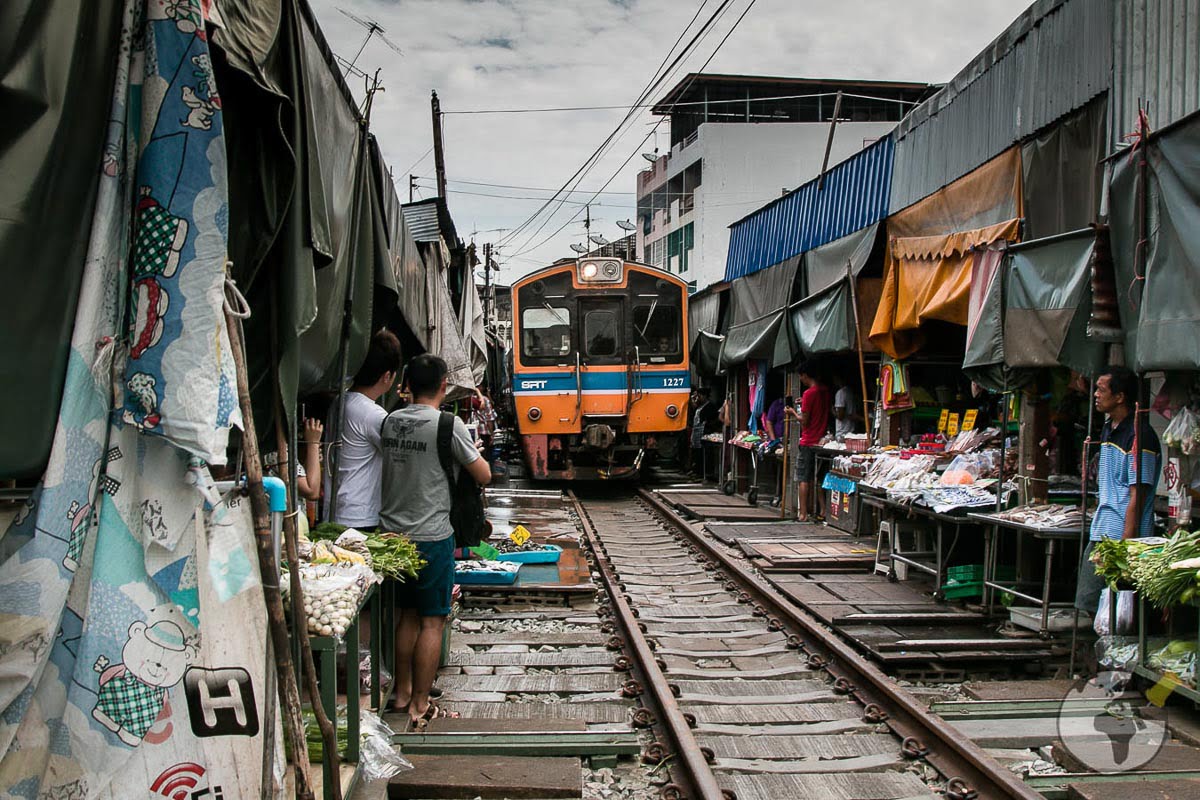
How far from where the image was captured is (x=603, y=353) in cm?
1518

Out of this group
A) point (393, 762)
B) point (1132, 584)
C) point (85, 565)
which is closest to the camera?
point (85, 565)

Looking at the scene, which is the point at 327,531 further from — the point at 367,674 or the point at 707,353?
the point at 707,353

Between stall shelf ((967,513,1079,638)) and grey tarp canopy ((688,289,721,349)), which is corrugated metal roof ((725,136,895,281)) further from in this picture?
stall shelf ((967,513,1079,638))

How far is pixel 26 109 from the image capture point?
227cm

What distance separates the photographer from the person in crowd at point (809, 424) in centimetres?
1177

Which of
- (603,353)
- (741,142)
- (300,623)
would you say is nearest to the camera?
(300,623)

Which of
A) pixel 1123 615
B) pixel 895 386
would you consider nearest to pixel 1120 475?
pixel 1123 615

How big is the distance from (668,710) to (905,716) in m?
1.27

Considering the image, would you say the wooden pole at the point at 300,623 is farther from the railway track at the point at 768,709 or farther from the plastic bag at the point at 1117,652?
the plastic bag at the point at 1117,652

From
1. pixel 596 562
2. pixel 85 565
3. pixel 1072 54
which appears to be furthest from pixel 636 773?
pixel 1072 54

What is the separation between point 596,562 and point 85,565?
24.5ft

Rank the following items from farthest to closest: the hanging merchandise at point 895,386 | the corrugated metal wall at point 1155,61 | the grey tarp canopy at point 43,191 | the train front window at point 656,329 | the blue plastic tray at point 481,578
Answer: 1. the train front window at point 656,329
2. the hanging merchandise at point 895,386
3. the blue plastic tray at point 481,578
4. the corrugated metal wall at point 1155,61
5. the grey tarp canopy at point 43,191

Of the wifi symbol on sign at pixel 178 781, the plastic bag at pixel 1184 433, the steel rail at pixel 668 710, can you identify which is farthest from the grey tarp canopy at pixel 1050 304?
the wifi symbol on sign at pixel 178 781

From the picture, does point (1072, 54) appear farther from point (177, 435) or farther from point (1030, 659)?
point (177, 435)
